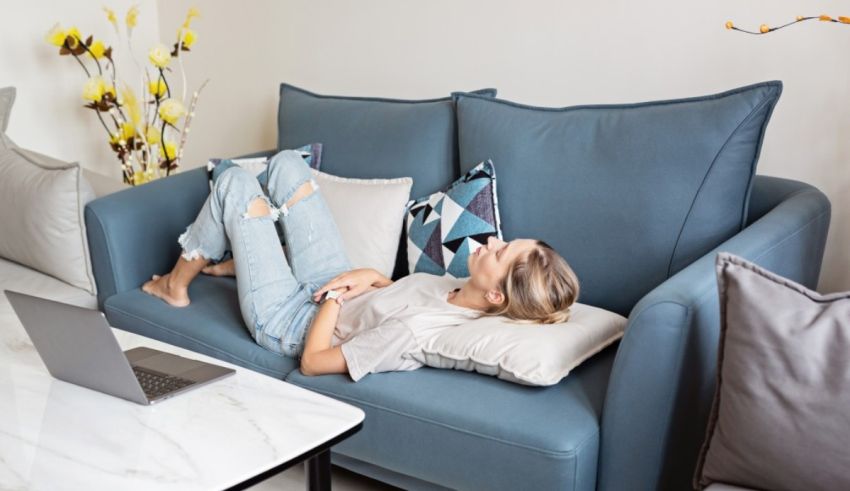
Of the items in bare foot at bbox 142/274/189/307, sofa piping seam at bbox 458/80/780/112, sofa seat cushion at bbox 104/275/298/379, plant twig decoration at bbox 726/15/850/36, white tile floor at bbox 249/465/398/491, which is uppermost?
plant twig decoration at bbox 726/15/850/36

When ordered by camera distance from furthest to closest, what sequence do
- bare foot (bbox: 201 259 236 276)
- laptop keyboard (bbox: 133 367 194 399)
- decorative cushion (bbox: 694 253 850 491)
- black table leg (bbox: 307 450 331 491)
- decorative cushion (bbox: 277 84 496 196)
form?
bare foot (bbox: 201 259 236 276) → decorative cushion (bbox: 277 84 496 196) → laptop keyboard (bbox: 133 367 194 399) → black table leg (bbox: 307 450 331 491) → decorative cushion (bbox: 694 253 850 491)

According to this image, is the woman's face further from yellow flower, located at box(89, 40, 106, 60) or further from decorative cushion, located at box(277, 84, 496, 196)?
yellow flower, located at box(89, 40, 106, 60)

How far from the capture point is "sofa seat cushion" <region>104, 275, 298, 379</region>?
2322 mm

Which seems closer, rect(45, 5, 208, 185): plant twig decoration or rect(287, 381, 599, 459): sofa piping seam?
rect(287, 381, 599, 459): sofa piping seam

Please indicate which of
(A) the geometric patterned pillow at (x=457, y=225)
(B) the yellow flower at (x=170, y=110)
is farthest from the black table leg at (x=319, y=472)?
(B) the yellow flower at (x=170, y=110)

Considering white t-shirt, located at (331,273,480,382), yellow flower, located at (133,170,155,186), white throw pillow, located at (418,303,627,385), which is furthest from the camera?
yellow flower, located at (133,170,155,186)

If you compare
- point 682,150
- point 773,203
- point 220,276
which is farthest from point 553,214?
point 220,276

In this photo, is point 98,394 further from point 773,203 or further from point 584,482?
point 773,203

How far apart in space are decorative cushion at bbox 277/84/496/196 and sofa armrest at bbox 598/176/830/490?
0.96 m

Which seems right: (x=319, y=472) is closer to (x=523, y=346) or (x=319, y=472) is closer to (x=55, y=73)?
(x=523, y=346)

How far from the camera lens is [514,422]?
188 centimetres

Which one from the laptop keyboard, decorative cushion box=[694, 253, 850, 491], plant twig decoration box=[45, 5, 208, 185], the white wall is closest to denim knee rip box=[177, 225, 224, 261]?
the laptop keyboard

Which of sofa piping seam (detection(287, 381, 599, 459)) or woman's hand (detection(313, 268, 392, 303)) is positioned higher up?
woman's hand (detection(313, 268, 392, 303))

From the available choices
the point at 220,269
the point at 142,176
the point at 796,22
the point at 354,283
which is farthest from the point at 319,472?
the point at 142,176
